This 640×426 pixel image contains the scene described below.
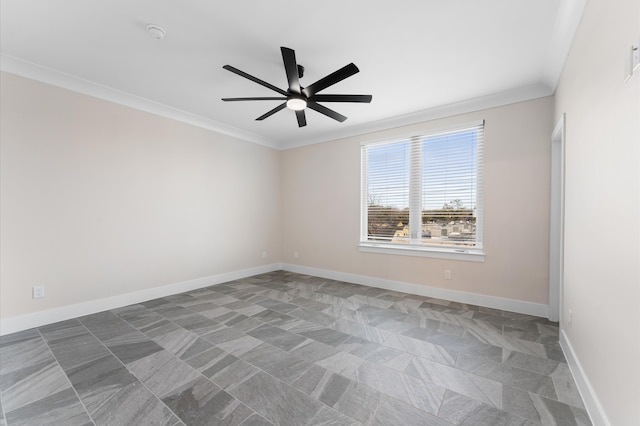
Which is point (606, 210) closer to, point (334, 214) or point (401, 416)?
point (401, 416)

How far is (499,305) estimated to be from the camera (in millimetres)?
3500

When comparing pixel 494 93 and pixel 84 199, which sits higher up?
pixel 494 93

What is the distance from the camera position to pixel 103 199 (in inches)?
134

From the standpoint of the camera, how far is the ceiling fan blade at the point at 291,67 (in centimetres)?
202

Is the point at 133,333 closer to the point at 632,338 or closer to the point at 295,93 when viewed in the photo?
the point at 295,93

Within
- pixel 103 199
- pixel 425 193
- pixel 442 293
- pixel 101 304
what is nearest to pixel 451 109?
pixel 425 193

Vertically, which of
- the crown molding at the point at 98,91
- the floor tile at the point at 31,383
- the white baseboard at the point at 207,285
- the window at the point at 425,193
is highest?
the crown molding at the point at 98,91

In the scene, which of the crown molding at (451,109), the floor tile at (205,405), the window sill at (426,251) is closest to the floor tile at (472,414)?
the floor tile at (205,405)

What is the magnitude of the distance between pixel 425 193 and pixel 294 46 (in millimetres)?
2839

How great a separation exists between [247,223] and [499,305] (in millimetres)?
4340

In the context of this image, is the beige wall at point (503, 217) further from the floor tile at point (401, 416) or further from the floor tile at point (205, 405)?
the floor tile at point (205, 405)

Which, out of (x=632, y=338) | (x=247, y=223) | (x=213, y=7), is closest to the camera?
(x=632, y=338)

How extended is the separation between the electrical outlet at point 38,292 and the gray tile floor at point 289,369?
1.20ft

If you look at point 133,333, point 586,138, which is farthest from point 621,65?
point 133,333
